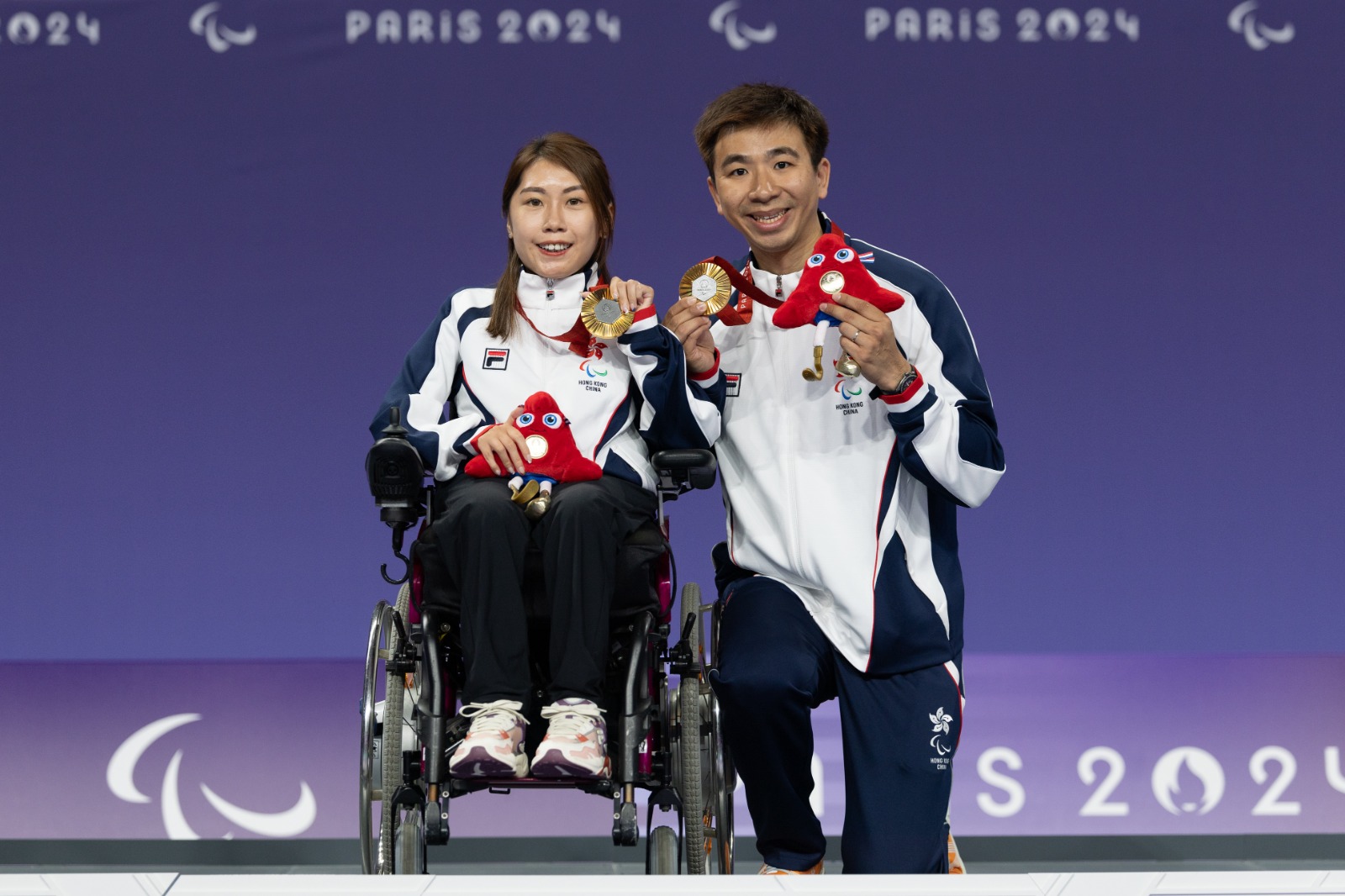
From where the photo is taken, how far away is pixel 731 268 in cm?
259

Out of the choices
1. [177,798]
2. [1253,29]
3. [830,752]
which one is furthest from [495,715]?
[1253,29]

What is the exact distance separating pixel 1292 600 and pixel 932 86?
1.91 metres

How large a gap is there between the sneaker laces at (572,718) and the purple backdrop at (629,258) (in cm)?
205

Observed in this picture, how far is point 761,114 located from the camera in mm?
2623

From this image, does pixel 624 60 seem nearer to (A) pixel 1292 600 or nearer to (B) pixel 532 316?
(B) pixel 532 316

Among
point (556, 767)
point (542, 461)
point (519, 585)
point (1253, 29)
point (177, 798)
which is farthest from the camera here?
point (1253, 29)

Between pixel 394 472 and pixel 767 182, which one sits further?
pixel 767 182

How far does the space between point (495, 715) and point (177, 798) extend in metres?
2.01

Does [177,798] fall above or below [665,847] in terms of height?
below

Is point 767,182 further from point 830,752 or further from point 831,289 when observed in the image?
point 830,752

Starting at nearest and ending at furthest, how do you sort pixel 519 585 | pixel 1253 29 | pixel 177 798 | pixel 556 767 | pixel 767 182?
pixel 556 767, pixel 519 585, pixel 767 182, pixel 177 798, pixel 1253 29

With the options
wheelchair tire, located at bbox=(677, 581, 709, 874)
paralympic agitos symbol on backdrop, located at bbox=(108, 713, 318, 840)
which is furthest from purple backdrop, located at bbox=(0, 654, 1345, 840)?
wheelchair tire, located at bbox=(677, 581, 709, 874)

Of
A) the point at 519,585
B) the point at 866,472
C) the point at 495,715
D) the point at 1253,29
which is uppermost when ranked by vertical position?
the point at 1253,29

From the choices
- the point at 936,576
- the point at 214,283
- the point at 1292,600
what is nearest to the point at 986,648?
the point at 1292,600
